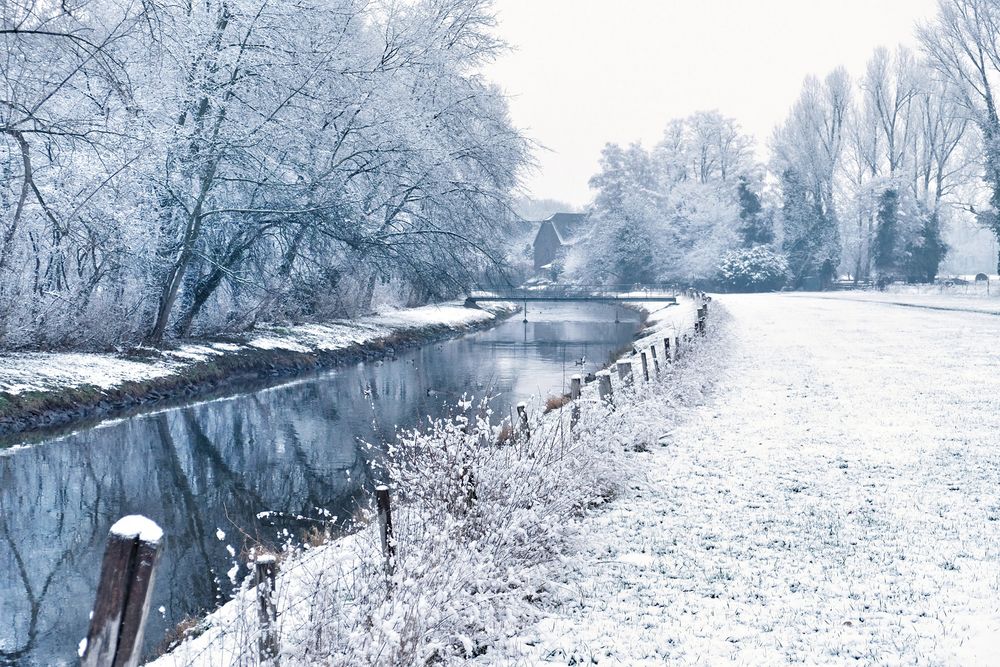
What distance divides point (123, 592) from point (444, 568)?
2.80 meters

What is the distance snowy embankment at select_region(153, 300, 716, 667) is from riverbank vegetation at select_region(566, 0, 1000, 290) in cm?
6106

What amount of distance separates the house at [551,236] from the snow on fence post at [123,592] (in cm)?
9248

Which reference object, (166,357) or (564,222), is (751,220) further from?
(166,357)

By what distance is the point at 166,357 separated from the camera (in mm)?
19422

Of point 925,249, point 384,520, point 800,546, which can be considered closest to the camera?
point 384,520

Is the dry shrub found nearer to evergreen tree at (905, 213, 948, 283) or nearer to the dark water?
the dark water

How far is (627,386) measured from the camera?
1257 centimetres

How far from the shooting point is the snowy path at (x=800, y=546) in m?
5.15

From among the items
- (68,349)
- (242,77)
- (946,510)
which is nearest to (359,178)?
(242,77)

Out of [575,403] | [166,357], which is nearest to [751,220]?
[166,357]

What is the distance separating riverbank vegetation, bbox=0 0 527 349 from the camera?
51.3ft

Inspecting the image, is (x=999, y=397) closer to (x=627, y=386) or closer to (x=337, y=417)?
(x=627, y=386)

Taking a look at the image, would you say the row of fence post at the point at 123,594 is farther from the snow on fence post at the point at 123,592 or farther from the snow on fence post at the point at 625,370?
the snow on fence post at the point at 625,370

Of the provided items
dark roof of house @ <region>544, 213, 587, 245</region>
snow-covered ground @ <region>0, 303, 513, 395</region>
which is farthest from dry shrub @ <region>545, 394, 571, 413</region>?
dark roof of house @ <region>544, 213, 587, 245</region>
